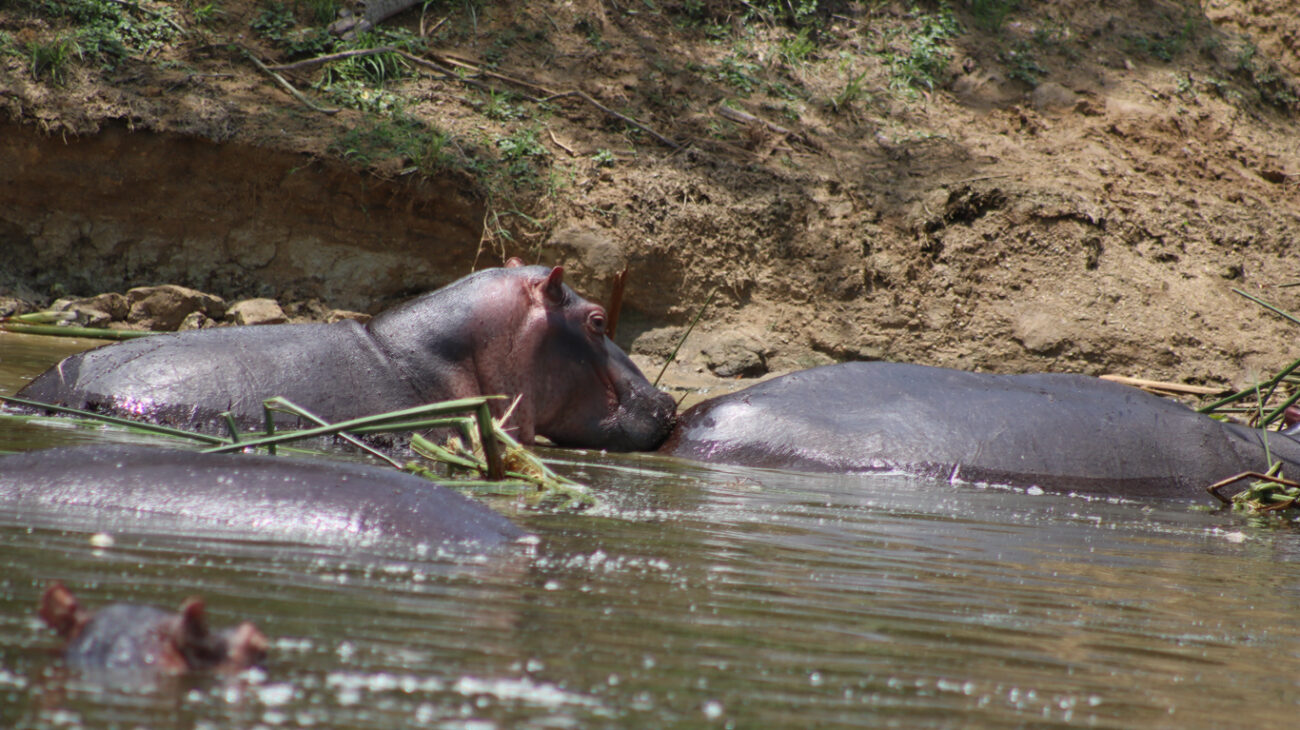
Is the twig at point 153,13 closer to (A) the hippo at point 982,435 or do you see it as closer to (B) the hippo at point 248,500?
(A) the hippo at point 982,435

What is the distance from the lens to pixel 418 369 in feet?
17.6

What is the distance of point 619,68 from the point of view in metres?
10.5

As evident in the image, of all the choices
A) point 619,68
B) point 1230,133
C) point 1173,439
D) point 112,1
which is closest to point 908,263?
point 619,68

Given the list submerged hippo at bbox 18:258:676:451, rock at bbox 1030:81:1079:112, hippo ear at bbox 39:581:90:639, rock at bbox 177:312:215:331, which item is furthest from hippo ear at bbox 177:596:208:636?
rock at bbox 1030:81:1079:112

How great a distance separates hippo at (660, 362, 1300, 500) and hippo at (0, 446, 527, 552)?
108 inches

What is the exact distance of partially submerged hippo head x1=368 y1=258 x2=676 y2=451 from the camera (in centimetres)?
545

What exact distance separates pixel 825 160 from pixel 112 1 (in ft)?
18.0

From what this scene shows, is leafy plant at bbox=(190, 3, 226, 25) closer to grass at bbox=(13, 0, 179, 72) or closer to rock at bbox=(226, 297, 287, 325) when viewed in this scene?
grass at bbox=(13, 0, 179, 72)

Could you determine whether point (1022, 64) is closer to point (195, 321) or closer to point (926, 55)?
point (926, 55)

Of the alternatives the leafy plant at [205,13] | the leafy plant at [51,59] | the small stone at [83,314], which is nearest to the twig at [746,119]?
the leafy plant at [205,13]

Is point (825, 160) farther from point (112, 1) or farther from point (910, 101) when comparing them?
point (112, 1)

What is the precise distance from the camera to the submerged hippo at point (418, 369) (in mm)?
4969

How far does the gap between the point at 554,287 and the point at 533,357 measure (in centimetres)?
31

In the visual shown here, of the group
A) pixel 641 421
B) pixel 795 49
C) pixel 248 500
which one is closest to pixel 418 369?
pixel 641 421
